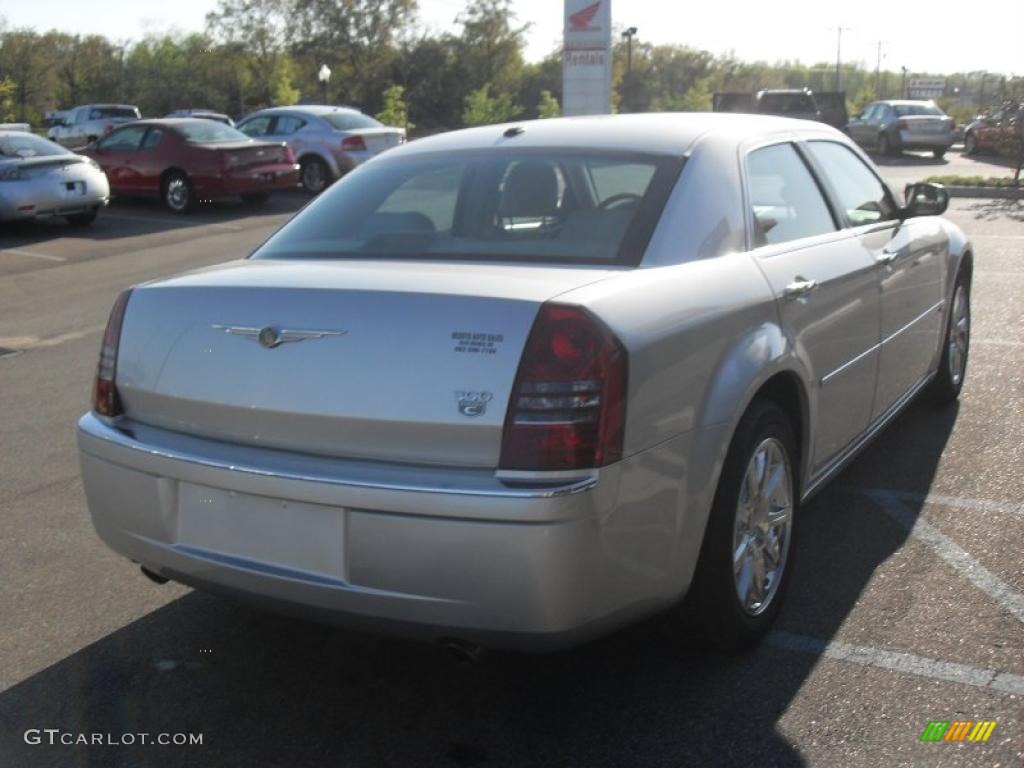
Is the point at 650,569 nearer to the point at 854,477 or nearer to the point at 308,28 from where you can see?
the point at 854,477

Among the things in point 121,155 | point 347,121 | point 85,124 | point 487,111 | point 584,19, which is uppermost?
point 584,19

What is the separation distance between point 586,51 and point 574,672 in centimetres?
2505

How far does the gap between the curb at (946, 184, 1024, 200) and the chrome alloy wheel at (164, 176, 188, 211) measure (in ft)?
41.1

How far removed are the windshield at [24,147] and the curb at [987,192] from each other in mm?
14208

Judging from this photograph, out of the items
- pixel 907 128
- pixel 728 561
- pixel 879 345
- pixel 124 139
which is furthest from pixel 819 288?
pixel 907 128

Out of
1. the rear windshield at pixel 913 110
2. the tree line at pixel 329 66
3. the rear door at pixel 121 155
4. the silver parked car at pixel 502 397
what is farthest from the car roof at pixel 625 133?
the tree line at pixel 329 66

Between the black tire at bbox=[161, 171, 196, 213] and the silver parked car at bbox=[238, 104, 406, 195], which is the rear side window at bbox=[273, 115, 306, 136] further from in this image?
the black tire at bbox=[161, 171, 196, 213]

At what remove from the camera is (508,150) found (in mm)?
4035

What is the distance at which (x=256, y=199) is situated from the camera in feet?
64.3

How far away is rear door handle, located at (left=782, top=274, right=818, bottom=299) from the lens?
372 centimetres

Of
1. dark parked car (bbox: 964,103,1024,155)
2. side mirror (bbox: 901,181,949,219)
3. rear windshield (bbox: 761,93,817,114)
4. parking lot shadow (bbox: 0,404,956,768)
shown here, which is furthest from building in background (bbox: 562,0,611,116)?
parking lot shadow (bbox: 0,404,956,768)

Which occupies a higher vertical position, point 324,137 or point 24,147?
point 324,137

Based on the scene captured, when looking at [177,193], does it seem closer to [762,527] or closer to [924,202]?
[924,202]

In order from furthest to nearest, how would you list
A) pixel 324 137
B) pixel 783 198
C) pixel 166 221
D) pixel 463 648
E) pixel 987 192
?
1. pixel 324 137
2. pixel 987 192
3. pixel 166 221
4. pixel 783 198
5. pixel 463 648
